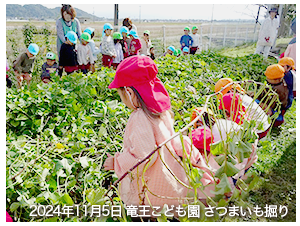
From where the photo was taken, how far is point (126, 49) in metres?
6.35

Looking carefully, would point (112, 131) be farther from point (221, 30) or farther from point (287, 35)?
point (287, 35)

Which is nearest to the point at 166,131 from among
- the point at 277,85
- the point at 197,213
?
the point at 197,213

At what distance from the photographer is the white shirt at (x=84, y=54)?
204 inches

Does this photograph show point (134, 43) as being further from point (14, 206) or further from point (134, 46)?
point (14, 206)

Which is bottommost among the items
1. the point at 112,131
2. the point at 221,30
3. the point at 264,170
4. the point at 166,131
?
the point at 264,170

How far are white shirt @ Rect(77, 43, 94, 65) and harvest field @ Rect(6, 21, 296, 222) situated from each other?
5.15ft

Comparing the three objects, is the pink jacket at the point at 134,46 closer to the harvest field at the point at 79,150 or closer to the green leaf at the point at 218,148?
the harvest field at the point at 79,150

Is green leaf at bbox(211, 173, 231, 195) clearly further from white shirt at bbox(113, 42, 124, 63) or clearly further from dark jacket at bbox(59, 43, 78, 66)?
white shirt at bbox(113, 42, 124, 63)

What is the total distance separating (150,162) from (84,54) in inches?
160

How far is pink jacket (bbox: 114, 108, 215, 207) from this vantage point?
1554 millimetres

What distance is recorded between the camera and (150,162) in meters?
1.59

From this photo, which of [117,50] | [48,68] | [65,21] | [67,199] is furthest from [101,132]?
[117,50]

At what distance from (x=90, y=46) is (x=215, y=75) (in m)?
2.38

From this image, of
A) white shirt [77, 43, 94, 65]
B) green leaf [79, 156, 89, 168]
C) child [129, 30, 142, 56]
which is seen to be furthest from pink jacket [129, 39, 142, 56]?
green leaf [79, 156, 89, 168]
